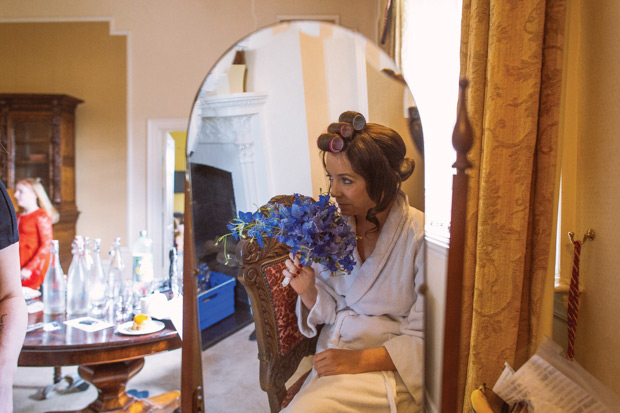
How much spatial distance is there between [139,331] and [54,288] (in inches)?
19.9

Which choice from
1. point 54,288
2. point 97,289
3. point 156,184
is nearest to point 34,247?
point 54,288

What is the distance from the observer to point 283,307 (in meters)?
0.90

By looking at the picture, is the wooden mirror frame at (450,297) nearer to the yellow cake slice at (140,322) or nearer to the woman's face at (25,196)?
the yellow cake slice at (140,322)

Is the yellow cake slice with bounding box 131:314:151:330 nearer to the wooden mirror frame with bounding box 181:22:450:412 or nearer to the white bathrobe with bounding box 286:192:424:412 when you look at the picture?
the wooden mirror frame with bounding box 181:22:450:412

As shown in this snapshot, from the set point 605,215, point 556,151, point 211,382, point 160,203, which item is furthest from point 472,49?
point 160,203

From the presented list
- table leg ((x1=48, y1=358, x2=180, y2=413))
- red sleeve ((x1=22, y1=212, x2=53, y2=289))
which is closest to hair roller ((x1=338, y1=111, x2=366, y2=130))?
table leg ((x1=48, y1=358, x2=180, y2=413))

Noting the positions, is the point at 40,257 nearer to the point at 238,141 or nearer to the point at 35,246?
the point at 35,246

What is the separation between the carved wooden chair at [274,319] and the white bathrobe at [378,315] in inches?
0.9

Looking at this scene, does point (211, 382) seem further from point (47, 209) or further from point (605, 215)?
point (47, 209)

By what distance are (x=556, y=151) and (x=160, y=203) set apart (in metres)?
3.65

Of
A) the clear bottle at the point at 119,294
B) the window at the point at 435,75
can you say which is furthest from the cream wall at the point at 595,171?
the clear bottle at the point at 119,294

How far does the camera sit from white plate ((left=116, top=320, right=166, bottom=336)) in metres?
1.65

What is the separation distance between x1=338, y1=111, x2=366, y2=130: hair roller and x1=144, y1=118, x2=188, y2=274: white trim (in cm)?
336

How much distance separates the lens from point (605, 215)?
939 millimetres
